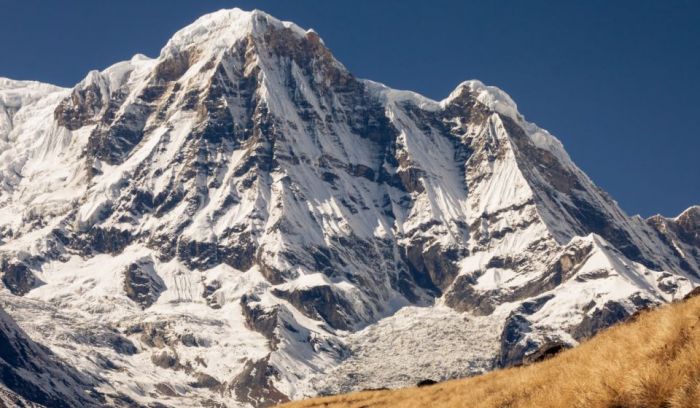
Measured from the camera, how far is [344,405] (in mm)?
59406

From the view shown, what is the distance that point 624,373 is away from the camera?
30141mm

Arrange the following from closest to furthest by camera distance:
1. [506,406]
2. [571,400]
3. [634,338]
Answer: [571,400] < [634,338] < [506,406]

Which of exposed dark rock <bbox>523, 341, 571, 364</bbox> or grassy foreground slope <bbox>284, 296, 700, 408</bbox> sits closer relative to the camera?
grassy foreground slope <bbox>284, 296, 700, 408</bbox>

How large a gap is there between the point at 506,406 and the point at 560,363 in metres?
3.69

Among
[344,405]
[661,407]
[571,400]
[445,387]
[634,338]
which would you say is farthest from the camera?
[344,405]

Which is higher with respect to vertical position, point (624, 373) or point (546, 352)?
point (546, 352)

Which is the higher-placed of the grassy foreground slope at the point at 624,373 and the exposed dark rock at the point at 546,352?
the exposed dark rock at the point at 546,352

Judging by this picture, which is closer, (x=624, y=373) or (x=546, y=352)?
(x=624, y=373)

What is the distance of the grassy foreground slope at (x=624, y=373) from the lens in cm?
2830

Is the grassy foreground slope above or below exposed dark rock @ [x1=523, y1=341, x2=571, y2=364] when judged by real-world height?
below

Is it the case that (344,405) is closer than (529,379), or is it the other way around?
(529,379)

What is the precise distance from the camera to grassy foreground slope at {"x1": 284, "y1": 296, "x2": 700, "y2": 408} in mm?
28297

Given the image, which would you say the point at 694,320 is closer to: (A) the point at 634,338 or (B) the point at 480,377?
(A) the point at 634,338

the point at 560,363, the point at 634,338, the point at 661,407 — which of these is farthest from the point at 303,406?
the point at 661,407
